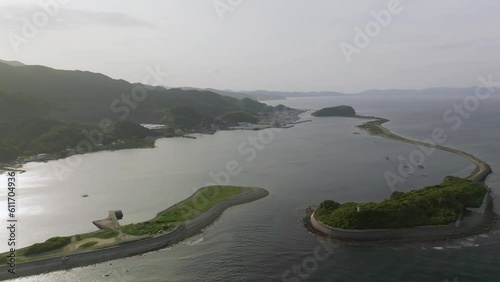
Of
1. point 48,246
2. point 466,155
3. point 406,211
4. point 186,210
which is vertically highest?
point 466,155

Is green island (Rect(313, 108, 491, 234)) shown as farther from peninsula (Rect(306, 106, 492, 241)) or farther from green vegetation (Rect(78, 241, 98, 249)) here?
green vegetation (Rect(78, 241, 98, 249))

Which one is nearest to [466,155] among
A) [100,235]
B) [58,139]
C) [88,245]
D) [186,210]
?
[186,210]

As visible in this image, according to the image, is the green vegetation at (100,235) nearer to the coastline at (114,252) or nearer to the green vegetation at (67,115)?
the coastline at (114,252)

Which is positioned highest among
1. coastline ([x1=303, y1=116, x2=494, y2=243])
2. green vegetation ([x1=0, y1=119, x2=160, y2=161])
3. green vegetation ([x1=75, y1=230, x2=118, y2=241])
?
green vegetation ([x1=0, y1=119, x2=160, y2=161])

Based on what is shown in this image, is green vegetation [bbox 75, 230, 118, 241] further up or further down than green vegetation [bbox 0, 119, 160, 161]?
further down

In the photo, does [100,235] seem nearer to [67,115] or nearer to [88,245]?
[88,245]

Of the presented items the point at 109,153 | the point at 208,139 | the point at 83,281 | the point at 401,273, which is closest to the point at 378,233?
the point at 401,273

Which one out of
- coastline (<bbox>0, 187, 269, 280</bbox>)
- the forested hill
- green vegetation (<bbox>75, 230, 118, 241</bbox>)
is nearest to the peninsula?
coastline (<bbox>0, 187, 269, 280</bbox>)

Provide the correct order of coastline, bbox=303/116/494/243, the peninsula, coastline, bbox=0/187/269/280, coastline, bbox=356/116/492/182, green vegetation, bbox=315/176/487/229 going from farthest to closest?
coastline, bbox=356/116/492/182
green vegetation, bbox=315/176/487/229
the peninsula
coastline, bbox=303/116/494/243
coastline, bbox=0/187/269/280
